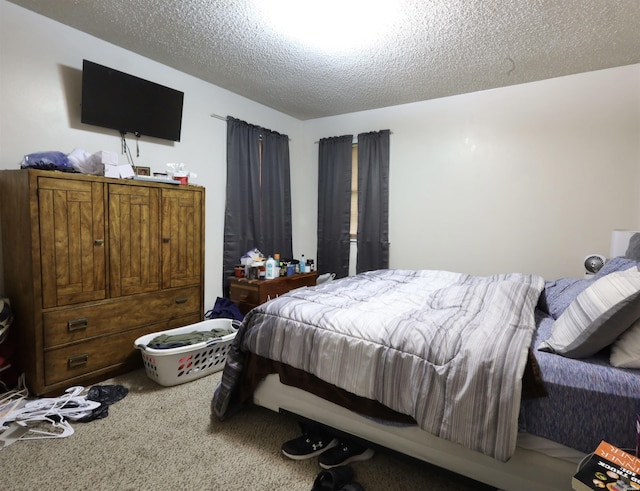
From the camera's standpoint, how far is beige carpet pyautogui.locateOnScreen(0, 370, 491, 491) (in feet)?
4.73

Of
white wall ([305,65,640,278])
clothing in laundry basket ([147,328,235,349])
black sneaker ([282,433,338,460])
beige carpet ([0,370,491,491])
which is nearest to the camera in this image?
beige carpet ([0,370,491,491])

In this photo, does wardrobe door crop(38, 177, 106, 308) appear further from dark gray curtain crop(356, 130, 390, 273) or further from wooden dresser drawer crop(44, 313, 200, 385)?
dark gray curtain crop(356, 130, 390, 273)

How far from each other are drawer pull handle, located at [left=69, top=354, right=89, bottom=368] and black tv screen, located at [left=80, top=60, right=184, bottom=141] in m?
1.65

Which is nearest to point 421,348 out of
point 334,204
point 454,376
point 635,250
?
point 454,376

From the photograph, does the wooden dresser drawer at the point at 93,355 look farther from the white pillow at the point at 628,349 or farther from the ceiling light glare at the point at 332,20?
the white pillow at the point at 628,349

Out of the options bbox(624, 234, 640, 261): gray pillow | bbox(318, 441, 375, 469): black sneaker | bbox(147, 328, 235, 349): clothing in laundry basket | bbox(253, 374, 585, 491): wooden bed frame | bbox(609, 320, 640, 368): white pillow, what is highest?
bbox(624, 234, 640, 261): gray pillow

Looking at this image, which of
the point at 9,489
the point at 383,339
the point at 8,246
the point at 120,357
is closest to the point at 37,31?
the point at 8,246

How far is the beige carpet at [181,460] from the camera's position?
1442 millimetres

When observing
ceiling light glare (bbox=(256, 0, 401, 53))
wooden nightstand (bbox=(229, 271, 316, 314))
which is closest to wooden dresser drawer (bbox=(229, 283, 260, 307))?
wooden nightstand (bbox=(229, 271, 316, 314))

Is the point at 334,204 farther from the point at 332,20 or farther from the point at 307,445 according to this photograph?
the point at 307,445

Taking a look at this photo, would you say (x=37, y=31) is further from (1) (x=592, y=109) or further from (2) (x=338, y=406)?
(1) (x=592, y=109)

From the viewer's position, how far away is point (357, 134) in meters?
4.14

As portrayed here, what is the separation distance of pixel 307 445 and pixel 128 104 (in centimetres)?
275

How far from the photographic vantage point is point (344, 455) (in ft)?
5.17
